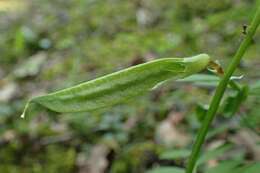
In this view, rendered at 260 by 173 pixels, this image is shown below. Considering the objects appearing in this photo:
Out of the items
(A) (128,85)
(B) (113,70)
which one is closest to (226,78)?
(A) (128,85)

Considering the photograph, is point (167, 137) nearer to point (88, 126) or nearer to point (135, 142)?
point (135, 142)

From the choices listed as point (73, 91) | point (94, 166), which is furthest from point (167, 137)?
point (73, 91)

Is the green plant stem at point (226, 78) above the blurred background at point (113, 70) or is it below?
above

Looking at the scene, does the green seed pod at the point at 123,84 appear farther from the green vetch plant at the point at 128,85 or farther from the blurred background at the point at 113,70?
the blurred background at the point at 113,70

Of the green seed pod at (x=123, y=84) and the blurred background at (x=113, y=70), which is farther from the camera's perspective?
the blurred background at (x=113, y=70)

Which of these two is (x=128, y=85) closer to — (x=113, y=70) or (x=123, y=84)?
(x=123, y=84)

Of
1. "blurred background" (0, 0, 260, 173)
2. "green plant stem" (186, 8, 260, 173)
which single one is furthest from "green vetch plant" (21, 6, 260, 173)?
"blurred background" (0, 0, 260, 173)

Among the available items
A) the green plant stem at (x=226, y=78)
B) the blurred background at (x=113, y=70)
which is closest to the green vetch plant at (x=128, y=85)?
the green plant stem at (x=226, y=78)
